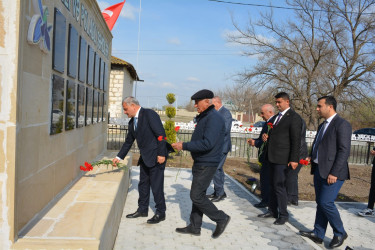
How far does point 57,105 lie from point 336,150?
11.2ft

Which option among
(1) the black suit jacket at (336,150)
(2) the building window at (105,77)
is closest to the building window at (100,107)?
(2) the building window at (105,77)

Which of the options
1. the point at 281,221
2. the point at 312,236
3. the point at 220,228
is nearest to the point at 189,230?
the point at 220,228

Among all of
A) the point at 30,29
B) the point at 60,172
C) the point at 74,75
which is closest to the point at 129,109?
the point at 74,75

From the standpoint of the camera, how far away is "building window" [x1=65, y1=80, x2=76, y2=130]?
417 cm

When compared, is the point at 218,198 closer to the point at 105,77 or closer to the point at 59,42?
the point at 105,77

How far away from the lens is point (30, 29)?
2686 millimetres

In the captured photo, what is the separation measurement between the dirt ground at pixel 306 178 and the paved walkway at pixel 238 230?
103 centimetres

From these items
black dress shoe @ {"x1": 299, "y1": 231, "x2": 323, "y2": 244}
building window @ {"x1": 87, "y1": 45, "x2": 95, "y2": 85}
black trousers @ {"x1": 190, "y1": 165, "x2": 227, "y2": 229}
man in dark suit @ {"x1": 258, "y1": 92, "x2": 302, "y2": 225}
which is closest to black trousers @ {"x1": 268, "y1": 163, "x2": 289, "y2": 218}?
man in dark suit @ {"x1": 258, "y1": 92, "x2": 302, "y2": 225}

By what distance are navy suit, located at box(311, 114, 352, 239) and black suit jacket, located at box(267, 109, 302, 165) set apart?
1.89 ft

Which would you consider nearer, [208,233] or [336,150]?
[336,150]

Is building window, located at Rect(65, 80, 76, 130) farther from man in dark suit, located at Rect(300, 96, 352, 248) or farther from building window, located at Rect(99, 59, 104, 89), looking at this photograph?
man in dark suit, located at Rect(300, 96, 352, 248)

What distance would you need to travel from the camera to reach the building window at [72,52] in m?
4.18

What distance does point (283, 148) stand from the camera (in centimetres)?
498

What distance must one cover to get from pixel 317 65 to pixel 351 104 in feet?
9.20
